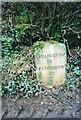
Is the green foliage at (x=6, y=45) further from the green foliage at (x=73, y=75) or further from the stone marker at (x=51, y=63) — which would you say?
the green foliage at (x=73, y=75)

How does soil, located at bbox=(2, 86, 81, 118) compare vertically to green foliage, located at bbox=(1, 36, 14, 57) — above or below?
below

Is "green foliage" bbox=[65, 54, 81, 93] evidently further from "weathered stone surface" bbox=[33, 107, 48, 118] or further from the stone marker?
"weathered stone surface" bbox=[33, 107, 48, 118]

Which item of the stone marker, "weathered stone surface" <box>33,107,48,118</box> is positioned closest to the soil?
"weathered stone surface" <box>33,107,48,118</box>

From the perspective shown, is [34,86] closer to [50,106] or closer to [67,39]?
[50,106]

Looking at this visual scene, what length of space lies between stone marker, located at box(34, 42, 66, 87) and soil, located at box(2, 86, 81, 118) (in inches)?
5.6

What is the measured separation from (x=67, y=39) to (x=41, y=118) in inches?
43.9

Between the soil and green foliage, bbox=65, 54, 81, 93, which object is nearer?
the soil

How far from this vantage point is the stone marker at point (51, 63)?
2906mm

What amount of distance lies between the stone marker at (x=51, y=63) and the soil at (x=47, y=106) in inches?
5.6

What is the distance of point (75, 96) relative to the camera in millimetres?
2734

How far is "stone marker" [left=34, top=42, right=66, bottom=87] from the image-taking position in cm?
291

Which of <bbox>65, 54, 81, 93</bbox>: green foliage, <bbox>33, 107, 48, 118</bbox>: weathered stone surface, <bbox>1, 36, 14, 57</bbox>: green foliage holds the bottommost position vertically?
<bbox>33, 107, 48, 118</bbox>: weathered stone surface

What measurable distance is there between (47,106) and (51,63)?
539 mm

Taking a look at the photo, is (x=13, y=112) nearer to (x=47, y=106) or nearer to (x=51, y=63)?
(x=47, y=106)
